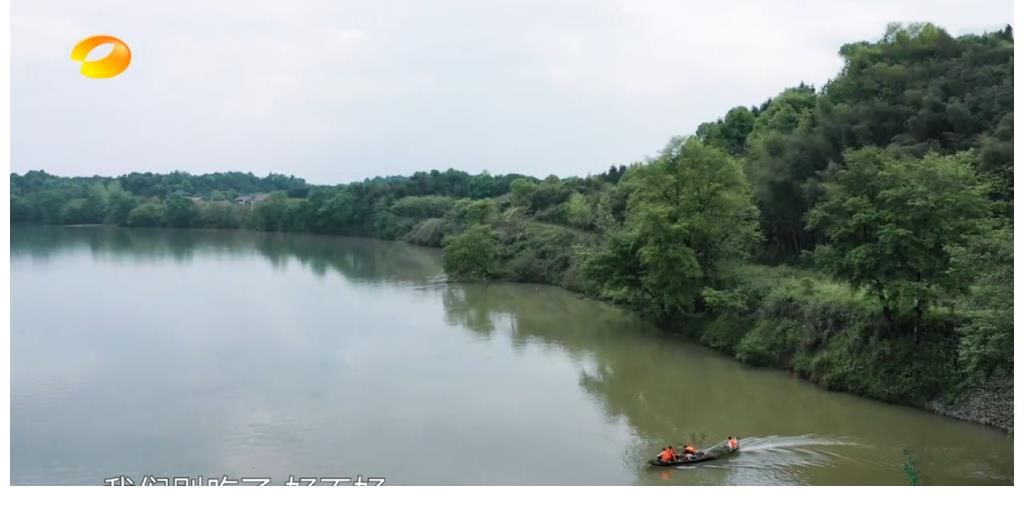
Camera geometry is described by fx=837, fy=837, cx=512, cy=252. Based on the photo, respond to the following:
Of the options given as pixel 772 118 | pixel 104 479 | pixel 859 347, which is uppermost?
pixel 772 118

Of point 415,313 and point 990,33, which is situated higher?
point 990,33

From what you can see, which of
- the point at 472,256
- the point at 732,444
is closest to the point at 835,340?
the point at 732,444

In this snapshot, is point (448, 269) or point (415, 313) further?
point (448, 269)

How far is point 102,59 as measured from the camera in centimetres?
823

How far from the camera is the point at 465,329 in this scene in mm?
19359

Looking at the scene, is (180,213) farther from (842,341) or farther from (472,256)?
(842,341)

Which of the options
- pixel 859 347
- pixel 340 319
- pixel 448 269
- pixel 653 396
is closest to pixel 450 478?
pixel 653 396

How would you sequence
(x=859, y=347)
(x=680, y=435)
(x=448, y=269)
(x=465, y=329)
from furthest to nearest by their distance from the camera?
(x=448, y=269) → (x=465, y=329) → (x=859, y=347) → (x=680, y=435)

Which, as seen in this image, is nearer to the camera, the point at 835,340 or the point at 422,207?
the point at 835,340

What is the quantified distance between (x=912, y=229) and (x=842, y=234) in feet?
3.25

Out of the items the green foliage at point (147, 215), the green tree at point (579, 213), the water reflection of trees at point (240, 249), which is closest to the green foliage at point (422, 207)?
the water reflection of trees at point (240, 249)

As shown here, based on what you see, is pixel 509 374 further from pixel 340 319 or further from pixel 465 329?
pixel 340 319

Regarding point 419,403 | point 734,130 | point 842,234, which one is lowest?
point 419,403

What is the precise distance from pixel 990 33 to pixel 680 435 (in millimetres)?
15466
